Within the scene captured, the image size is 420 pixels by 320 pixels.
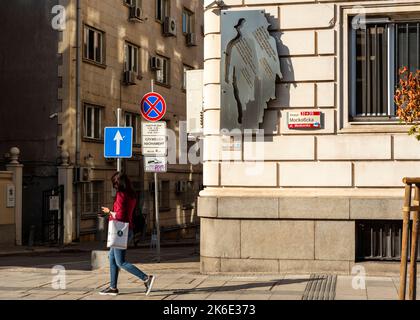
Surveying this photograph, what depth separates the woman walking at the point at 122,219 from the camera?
9.37 m

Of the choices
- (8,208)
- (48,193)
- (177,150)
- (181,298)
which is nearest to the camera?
(181,298)

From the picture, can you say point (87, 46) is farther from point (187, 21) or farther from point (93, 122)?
point (187, 21)

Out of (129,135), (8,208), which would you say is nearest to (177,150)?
(8,208)

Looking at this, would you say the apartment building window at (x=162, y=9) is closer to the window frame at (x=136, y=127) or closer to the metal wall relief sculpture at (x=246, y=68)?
the window frame at (x=136, y=127)

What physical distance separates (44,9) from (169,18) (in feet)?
26.7

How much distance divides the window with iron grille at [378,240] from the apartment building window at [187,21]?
83.3ft

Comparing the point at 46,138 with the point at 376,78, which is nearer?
the point at 376,78

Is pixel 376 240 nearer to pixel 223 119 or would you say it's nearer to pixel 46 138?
pixel 223 119

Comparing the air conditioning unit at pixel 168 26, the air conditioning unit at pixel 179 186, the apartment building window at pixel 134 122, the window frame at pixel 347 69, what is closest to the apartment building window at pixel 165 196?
the air conditioning unit at pixel 179 186

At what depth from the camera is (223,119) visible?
11336 mm

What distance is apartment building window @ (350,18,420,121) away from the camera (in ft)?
37.4

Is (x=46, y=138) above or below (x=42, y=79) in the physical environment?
below

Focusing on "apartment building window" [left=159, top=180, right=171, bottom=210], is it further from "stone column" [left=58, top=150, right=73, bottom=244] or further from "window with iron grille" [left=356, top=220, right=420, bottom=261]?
"window with iron grille" [left=356, top=220, right=420, bottom=261]

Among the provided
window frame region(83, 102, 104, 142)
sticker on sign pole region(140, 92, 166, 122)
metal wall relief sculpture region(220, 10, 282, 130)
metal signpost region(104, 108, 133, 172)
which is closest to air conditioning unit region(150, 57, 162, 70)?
window frame region(83, 102, 104, 142)
